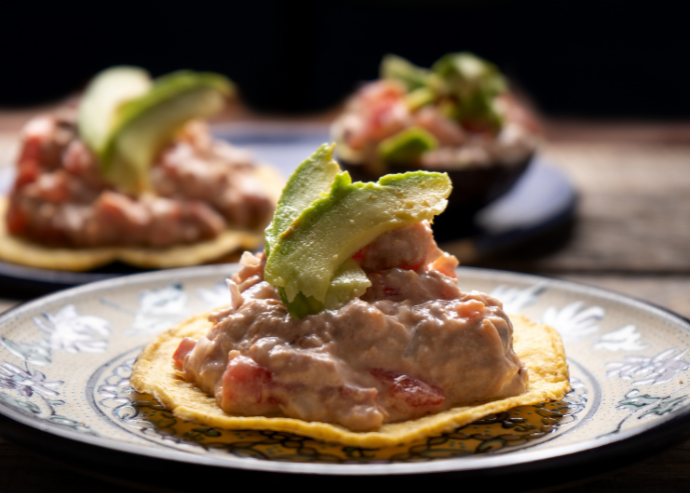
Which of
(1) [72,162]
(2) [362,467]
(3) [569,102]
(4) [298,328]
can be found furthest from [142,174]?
(3) [569,102]

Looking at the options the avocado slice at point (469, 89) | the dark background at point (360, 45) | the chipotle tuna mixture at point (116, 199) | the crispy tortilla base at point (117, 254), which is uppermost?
the dark background at point (360, 45)

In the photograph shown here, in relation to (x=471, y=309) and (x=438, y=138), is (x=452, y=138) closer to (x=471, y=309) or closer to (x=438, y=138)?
(x=438, y=138)

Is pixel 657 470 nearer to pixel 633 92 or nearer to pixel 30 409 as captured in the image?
pixel 30 409

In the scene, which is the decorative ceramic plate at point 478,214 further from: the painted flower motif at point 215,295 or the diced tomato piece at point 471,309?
the diced tomato piece at point 471,309

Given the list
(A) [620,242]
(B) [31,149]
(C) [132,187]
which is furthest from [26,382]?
(A) [620,242]

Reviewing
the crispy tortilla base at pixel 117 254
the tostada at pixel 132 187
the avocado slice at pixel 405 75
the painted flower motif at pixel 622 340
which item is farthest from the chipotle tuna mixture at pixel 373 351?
the avocado slice at pixel 405 75
